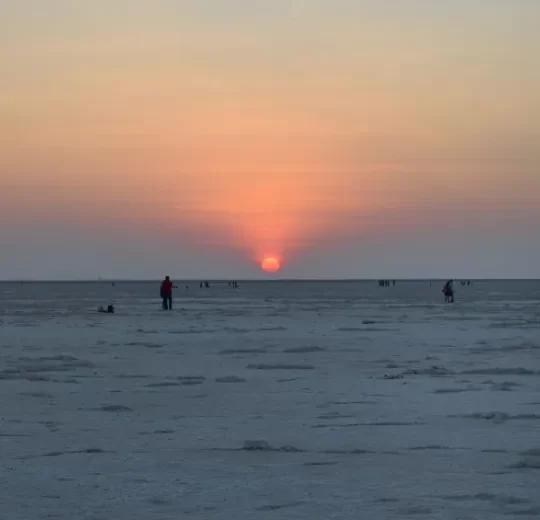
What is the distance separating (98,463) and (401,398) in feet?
19.3

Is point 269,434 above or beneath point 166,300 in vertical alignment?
beneath

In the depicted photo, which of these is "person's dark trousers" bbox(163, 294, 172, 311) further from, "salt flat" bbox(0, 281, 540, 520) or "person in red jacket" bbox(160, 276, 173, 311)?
"salt flat" bbox(0, 281, 540, 520)

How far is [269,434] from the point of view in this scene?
1090 centimetres

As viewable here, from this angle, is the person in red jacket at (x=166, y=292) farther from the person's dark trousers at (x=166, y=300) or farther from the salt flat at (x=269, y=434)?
the salt flat at (x=269, y=434)

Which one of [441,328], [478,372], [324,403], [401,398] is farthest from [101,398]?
[441,328]

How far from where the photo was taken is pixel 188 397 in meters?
14.1

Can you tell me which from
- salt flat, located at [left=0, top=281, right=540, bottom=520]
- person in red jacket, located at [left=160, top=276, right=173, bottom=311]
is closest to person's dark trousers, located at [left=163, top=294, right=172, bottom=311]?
person in red jacket, located at [left=160, top=276, right=173, bottom=311]

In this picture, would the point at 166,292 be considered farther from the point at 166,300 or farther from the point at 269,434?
the point at 269,434

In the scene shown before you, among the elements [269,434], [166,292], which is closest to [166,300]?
[166,292]

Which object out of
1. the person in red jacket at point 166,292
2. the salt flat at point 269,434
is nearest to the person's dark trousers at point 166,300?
the person in red jacket at point 166,292

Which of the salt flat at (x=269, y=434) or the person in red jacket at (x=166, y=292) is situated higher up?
the person in red jacket at (x=166, y=292)

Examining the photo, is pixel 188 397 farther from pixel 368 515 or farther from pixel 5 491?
pixel 368 515

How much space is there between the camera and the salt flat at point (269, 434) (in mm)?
7809

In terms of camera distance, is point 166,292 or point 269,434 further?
point 166,292
